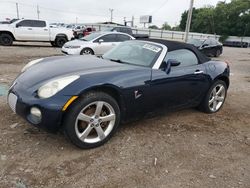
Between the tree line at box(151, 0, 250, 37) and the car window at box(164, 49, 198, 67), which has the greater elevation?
the tree line at box(151, 0, 250, 37)

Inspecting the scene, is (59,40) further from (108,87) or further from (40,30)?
(108,87)

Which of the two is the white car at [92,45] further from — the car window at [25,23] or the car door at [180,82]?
the car door at [180,82]

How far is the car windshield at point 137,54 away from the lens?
A: 3.79 meters

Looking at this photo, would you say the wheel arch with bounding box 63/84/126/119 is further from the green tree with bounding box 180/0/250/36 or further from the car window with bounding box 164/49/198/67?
the green tree with bounding box 180/0/250/36

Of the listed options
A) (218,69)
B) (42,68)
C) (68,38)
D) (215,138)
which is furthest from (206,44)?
(42,68)

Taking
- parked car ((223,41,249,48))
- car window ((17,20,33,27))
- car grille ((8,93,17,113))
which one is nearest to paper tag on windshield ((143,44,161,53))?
car grille ((8,93,17,113))

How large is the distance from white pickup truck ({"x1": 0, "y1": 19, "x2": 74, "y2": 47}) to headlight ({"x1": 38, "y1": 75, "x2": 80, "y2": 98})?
13.6 m

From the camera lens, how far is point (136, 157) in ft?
10.1

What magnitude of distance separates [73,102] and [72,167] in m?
0.74

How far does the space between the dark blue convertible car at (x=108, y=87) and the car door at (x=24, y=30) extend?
41.9 feet

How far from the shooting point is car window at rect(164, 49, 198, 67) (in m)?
3.95

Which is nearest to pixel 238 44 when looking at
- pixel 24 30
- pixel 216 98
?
pixel 24 30

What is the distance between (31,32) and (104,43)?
22.0ft

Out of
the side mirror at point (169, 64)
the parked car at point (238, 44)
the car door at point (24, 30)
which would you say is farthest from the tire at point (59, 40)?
the parked car at point (238, 44)
